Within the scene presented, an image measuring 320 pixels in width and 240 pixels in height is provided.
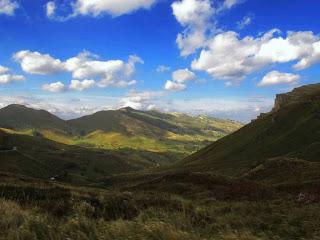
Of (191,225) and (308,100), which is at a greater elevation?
(308,100)

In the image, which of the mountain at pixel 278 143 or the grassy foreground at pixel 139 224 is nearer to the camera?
the grassy foreground at pixel 139 224

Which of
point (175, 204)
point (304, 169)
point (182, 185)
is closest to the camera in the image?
point (175, 204)

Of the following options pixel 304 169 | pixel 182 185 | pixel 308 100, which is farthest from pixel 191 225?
pixel 308 100

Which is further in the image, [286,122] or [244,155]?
[286,122]

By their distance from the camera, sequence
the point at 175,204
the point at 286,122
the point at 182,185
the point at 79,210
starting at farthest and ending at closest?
the point at 286,122 < the point at 182,185 < the point at 175,204 < the point at 79,210

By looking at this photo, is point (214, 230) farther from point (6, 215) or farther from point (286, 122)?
point (286, 122)

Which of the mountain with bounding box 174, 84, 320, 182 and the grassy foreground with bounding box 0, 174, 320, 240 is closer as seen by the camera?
the grassy foreground with bounding box 0, 174, 320, 240

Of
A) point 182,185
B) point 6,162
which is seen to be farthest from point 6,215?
point 6,162

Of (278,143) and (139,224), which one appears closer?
(139,224)

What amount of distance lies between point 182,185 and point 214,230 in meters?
43.9

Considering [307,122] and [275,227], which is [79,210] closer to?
[275,227]

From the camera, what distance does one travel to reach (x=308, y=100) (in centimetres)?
19175

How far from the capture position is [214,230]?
13203mm

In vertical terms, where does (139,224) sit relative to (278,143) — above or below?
below
